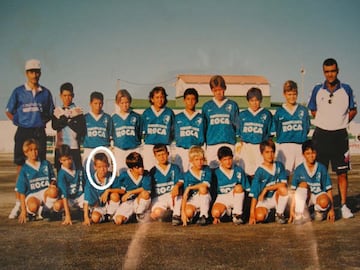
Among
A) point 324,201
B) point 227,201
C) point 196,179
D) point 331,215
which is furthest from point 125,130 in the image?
point 331,215

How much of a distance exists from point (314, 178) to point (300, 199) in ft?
0.83

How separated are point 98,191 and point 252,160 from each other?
1465 millimetres

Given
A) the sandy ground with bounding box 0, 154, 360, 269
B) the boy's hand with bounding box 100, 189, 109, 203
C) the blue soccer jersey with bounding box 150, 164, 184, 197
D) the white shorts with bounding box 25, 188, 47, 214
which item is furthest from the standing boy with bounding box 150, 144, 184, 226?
the white shorts with bounding box 25, 188, 47, 214

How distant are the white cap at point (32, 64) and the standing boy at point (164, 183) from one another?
125 centimetres

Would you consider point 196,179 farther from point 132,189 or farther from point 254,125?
point 254,125

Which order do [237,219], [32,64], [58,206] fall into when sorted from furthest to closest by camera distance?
[58,206]
[237,219]
[32,64]

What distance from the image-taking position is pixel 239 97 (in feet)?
12.3

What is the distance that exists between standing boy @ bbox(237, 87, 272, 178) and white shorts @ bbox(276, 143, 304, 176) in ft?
0.57

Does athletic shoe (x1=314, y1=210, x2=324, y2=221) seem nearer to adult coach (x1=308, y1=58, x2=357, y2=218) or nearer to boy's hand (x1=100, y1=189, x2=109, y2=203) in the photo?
adult coach (x1=308, y1=58, x2=357, y2=218)

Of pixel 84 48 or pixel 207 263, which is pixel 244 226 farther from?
pixel 84 48

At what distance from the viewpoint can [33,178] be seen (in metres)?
3.90

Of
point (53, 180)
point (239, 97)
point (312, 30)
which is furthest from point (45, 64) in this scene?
point (312, 30)

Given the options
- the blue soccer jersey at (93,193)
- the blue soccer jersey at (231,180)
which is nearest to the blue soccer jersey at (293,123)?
the blue soccer jersey at (231,180)

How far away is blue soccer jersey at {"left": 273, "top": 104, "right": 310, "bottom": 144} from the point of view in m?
3.76
